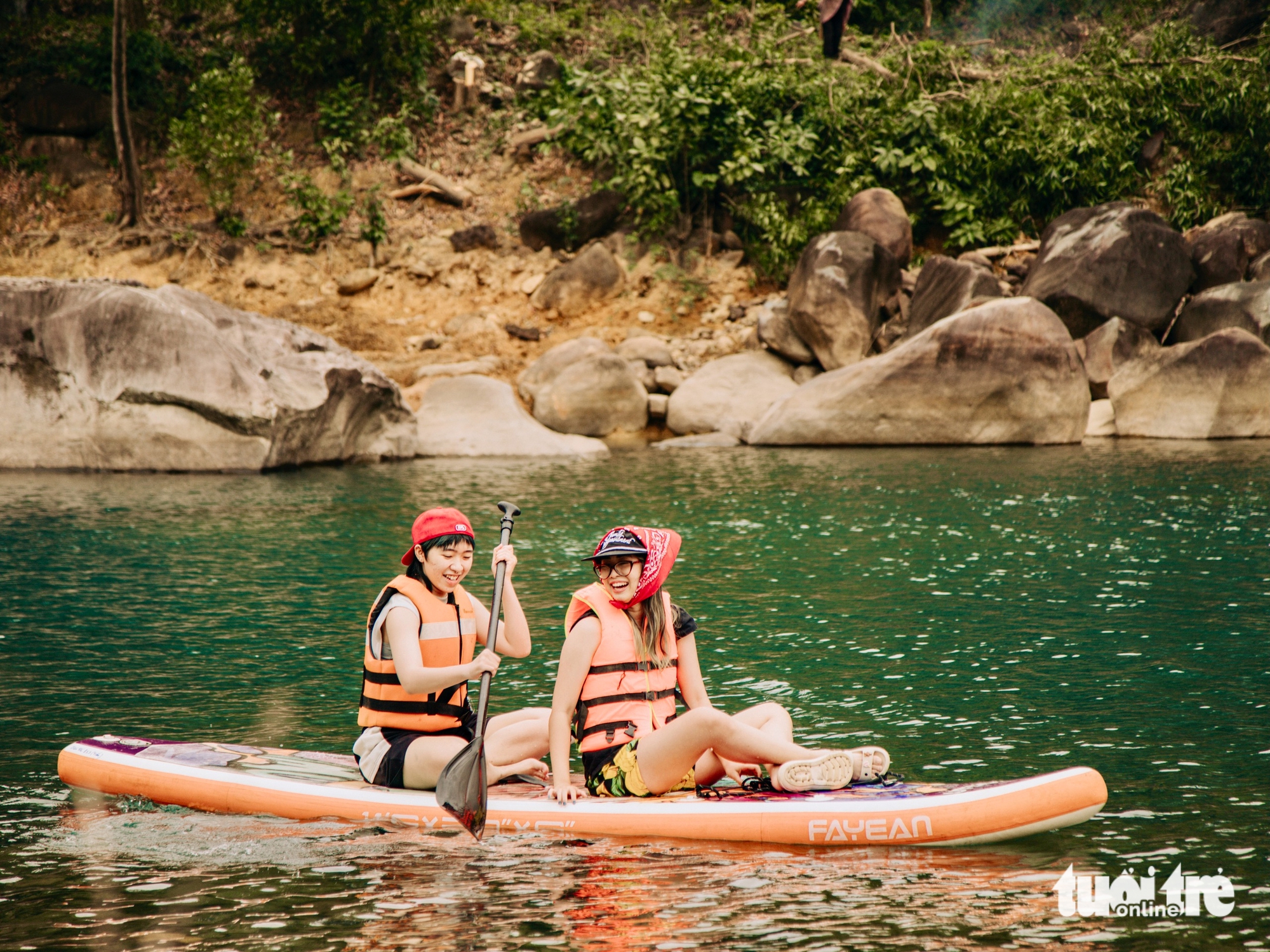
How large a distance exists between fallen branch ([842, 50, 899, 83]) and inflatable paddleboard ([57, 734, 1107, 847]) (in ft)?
59.8

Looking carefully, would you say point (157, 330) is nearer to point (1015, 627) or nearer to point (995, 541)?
point (995, 541)

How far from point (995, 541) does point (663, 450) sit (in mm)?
7045

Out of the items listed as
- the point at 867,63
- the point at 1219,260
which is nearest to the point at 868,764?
the point at 1219,260

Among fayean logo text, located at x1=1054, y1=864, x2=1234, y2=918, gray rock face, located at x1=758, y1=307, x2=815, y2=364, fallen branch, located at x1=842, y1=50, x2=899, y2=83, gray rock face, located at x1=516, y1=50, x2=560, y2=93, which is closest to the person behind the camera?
fayean logo text, located at x1=1054, y1=864, x2=1234, y2=918

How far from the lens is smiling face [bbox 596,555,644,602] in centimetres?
375

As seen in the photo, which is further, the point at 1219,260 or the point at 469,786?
the point at 1219,260

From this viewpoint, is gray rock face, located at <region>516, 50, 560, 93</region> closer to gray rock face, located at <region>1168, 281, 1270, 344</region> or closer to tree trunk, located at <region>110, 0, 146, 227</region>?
tree trunk, located at <region>110, 0, 146, 227</region>

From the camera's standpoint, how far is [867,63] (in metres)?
20.7

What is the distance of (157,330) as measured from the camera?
12.8m

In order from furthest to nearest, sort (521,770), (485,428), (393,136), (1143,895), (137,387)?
(393,136) → (485,428) → (137,387) → (521,770) → (1143,895)

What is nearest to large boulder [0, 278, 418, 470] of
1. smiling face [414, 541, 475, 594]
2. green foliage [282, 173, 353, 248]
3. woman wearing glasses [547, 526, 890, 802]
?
green foliage [282, 173, 353, 248]

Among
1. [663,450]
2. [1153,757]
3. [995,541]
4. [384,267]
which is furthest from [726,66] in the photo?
[1153,757]

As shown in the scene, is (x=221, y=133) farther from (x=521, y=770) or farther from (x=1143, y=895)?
(x=1143, y=895)

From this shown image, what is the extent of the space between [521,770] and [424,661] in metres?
0.52
